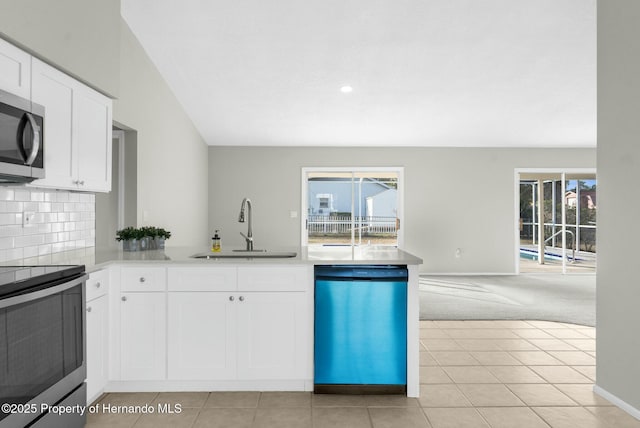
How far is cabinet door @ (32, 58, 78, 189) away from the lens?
2.24m

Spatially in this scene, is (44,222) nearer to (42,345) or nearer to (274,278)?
(42,345)

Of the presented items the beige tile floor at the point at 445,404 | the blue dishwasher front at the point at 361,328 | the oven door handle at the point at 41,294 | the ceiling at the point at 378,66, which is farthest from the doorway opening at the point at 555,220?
the oven door handle at the point at 41,294

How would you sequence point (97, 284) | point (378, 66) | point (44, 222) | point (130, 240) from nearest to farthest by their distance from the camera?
point (97, 284) < point (44, 222) < point (130, 240) < point (378, 66)

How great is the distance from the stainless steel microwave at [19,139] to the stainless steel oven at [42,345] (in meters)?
0.44

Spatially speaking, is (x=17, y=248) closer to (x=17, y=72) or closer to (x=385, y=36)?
Answer: (x=17, y=72)

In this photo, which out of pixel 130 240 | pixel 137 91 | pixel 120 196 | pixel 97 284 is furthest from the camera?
pixel 137 91

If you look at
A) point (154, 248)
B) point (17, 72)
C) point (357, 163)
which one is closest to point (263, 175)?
point (357, 163)

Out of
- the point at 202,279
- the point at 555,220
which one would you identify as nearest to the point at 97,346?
the point at 202,279

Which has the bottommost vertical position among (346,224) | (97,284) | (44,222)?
(97,284)

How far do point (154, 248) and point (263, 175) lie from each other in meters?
4.40

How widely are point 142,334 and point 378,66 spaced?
3.54 m

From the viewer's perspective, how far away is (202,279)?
8.90 ft

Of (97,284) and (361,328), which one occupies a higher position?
(97,284)

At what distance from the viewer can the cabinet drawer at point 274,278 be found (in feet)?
8.89
